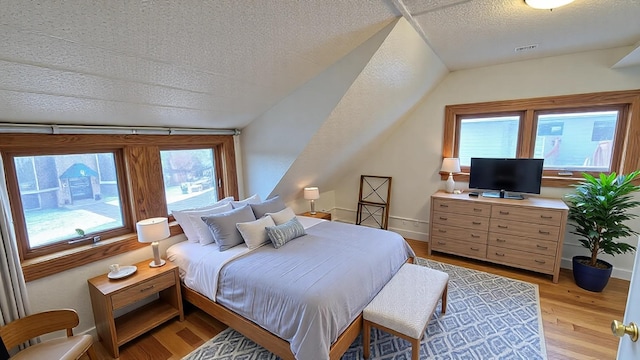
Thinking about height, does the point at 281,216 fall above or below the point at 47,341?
above

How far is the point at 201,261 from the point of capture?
230 centimetres

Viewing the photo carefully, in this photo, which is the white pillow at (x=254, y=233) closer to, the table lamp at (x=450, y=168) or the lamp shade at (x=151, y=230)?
the lamp shade at (x=151, y=230)

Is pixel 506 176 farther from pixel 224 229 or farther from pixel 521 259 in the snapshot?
pixel 224 229

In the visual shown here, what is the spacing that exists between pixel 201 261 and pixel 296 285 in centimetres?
99

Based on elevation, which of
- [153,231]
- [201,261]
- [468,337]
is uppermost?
[153,231]

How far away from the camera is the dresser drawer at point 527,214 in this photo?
2791 mm

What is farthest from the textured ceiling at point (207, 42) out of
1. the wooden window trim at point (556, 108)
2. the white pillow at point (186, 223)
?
the white pillow at point (186, 223)

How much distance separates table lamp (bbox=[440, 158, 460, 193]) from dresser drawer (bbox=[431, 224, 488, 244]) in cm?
53

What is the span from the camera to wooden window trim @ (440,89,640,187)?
107 inches

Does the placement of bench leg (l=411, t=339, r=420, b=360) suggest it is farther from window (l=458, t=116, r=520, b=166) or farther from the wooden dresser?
window (l=458, t=116, r=520, b=166)

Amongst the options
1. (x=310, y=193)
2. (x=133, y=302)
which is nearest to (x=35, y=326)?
(x=133, y=302)

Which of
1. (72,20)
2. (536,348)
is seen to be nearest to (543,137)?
(536,348)

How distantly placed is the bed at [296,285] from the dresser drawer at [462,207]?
103 cm

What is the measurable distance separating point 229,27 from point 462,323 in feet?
9.22
